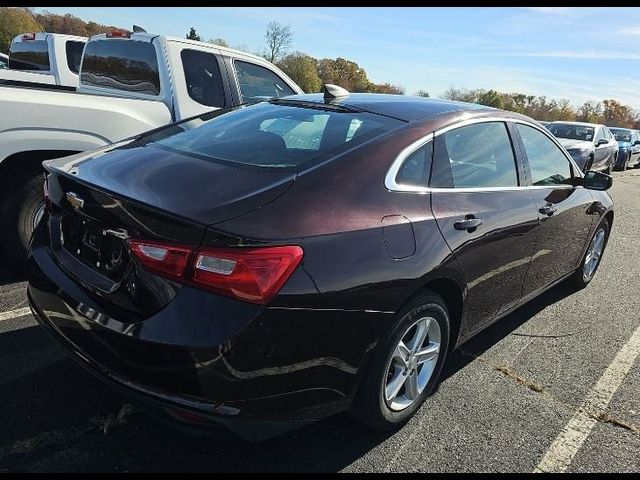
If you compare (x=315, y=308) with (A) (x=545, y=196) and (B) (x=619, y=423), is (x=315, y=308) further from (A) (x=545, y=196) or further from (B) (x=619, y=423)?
(A) (x=545, y=196)

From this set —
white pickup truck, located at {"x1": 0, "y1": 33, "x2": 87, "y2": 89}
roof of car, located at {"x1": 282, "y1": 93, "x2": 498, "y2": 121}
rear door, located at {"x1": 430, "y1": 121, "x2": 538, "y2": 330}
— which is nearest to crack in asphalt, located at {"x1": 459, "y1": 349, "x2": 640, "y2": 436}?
rear door, located at {"x1": 430, "y1": 121, "x2": 538, "y2": 330}

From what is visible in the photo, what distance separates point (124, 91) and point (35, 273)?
337cm

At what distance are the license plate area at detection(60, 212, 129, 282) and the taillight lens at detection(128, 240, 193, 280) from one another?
0.41 feet

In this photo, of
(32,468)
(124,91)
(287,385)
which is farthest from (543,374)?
(124,91)

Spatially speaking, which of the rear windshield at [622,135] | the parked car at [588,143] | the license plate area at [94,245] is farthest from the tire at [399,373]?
the rear windshield at [622,135]

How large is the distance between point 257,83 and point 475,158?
3.33 metres

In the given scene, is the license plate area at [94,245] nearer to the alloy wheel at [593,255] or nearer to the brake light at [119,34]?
the brake light at [119,34]

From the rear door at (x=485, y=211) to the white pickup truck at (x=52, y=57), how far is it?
22.8 feet

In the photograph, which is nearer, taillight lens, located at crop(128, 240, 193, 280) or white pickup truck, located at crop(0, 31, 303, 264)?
taillight lens, located at crop(128, 240, 193, 280)

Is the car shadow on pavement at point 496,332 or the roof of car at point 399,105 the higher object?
the roof of car at point 399,105

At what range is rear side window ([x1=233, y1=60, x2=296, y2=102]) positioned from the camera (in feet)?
18.6

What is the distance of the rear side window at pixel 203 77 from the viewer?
5.23 meters

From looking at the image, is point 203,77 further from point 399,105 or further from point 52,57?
point 52,57

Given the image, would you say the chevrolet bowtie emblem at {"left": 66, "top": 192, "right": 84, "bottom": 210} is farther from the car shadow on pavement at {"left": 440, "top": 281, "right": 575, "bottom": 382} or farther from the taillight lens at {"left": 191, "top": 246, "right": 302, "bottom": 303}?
the car shadow on pavement at {"left": 440, "top": 281, "right": 575, "bottom": 382}
